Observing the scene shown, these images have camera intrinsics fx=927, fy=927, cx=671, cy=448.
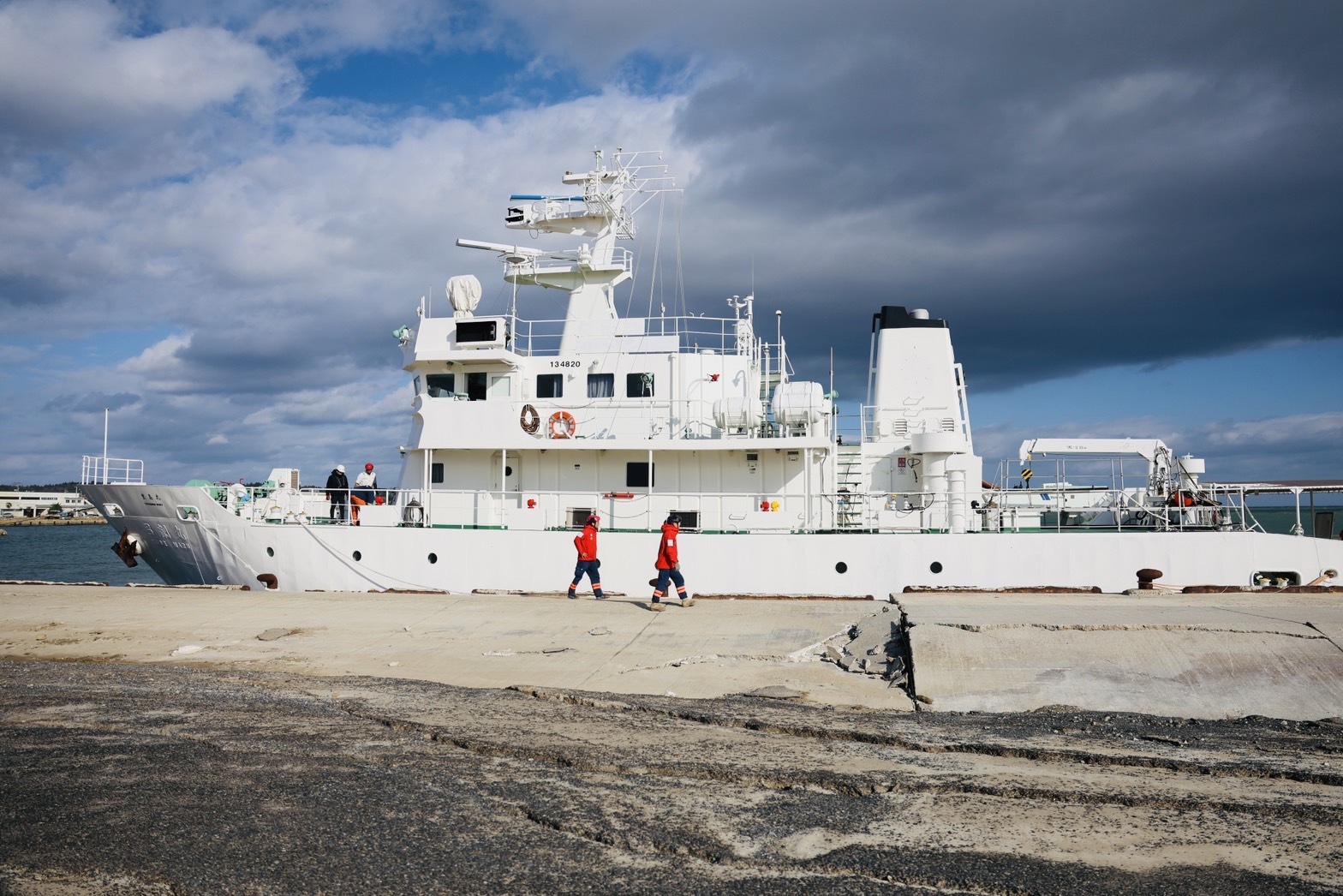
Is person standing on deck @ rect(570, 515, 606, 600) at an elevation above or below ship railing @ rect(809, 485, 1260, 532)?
below

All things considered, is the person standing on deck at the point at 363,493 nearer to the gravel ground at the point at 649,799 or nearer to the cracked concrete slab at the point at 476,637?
the cracked concrete slab at the point at 476,637

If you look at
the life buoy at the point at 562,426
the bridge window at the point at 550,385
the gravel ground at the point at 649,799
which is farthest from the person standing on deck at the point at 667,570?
the bridge window at the point at 550,385

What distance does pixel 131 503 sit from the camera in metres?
19.8

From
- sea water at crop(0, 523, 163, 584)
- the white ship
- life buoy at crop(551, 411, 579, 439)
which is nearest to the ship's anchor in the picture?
the white ship

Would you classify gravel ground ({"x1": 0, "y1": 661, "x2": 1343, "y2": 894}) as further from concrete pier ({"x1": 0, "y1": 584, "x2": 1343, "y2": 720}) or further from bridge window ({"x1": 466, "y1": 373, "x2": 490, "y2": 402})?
bridge window ({"x1": 466, "y1": 373, "x2": 490, "y2": 402})

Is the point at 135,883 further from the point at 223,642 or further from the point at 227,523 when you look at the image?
the point at 227,523

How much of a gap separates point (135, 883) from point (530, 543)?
573 inches

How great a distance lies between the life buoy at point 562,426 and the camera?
19469mm

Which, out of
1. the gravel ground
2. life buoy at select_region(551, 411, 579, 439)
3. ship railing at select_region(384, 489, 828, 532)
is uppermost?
life buoy at select_region(551, 411, 579, 439)

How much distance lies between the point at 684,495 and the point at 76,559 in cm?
4479

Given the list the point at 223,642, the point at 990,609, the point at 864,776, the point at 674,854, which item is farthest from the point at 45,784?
the point at 990,609

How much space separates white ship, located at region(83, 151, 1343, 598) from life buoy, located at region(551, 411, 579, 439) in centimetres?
6

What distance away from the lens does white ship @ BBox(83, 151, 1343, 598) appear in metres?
17.9

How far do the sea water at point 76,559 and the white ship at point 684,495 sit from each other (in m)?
5.02
